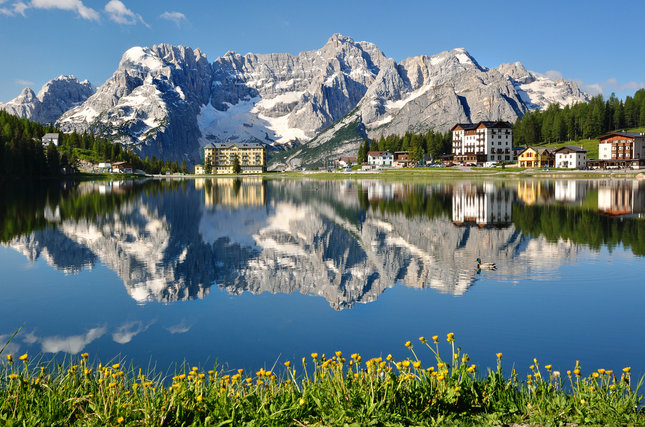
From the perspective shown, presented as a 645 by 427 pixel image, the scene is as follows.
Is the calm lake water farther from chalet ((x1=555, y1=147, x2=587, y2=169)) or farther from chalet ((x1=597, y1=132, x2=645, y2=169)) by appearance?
chalet ((x1=597, y1=132, x2=645, y2=169))

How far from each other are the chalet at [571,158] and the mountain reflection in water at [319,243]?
418 ft

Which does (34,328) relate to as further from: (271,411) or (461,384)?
(461,384)

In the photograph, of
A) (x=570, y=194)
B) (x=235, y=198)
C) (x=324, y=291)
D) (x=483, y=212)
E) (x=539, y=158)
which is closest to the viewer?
(x=324, y=291)

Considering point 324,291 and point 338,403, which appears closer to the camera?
point 338,403

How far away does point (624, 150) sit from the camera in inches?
7352

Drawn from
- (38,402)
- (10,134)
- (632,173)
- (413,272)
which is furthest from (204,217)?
(10,134)

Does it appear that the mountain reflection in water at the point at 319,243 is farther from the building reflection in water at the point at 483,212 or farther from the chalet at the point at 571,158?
the chalet at the point at 571,158

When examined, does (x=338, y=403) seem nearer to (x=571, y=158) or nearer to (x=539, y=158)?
(x=571, y=158)

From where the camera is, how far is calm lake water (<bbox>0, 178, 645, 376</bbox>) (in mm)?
16609

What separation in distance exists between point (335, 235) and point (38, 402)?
36258 mm

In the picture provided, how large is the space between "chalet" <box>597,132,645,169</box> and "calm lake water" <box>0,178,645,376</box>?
159m

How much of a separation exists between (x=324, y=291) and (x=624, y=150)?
19968 centimetres

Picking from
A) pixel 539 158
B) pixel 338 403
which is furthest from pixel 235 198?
pixel 539 158

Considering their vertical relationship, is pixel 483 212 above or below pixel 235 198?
below
